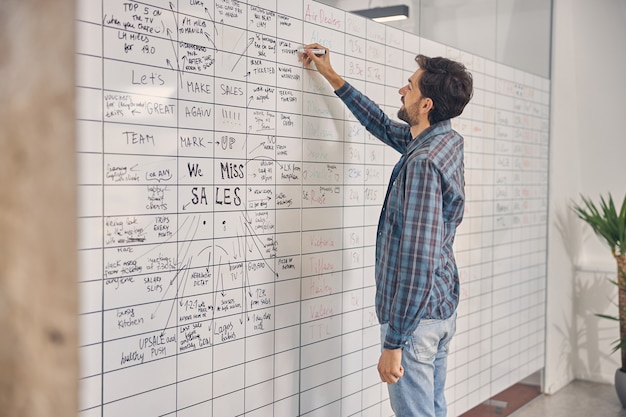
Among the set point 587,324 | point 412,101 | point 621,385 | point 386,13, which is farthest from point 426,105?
point 587,324

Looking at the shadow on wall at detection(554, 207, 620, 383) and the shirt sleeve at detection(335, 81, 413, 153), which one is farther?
the shadow on wall at detection(554, 207, 620, 383)

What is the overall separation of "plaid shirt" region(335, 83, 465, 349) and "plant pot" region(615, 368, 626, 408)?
7.43ft

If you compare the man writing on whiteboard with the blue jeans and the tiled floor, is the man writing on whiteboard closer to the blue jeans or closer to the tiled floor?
the blue jeans

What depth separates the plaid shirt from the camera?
200cm

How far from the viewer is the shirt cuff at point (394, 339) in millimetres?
2023

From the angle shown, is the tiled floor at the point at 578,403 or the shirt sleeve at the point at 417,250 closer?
the shirt sleeve at the point at 417,250

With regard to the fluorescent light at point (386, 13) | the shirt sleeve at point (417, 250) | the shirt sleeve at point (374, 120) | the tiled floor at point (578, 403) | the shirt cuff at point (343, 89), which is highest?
the fluorescent light at point (386, 13)

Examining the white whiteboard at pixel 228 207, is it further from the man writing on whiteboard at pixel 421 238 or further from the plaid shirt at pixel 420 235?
the plaid shirt at pixel 420 235

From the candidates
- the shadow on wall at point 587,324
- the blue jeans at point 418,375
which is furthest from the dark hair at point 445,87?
the shadow on wall at point 587,324

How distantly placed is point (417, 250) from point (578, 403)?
270 centimetres

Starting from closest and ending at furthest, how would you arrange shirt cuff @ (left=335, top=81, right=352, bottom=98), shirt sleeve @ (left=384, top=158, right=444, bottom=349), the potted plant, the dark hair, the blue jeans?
1. shirt sleeve @ (left=384, top=158, right=444, bottom=349)
2. the blue jeans
3. the dark hair
4. shirt cuff @ (left=335, top=81, right=352, bottom=98)
5. the potted plant

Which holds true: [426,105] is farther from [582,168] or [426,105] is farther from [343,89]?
[582,168]

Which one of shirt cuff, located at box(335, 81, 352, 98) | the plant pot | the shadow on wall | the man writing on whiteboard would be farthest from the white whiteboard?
the shadow on wall

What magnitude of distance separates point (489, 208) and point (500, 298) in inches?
20.9
